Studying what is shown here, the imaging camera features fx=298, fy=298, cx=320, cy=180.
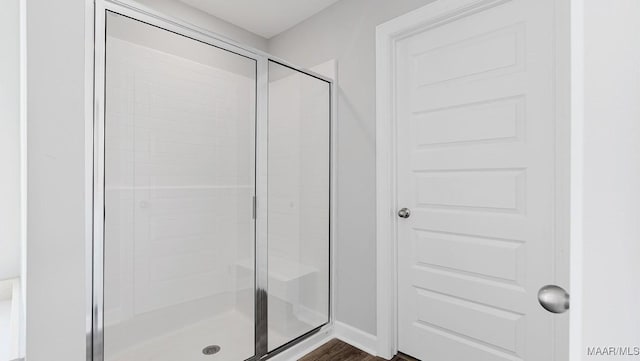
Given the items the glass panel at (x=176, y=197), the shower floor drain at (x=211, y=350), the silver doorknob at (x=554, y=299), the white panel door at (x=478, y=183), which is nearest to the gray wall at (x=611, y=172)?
the silver doorknob at (x=554, y=299)

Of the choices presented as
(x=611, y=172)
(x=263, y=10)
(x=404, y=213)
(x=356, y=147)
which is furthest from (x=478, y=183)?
(x=263, y=10)

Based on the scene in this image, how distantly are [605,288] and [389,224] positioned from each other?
1.63m

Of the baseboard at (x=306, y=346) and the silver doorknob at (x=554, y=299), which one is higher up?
the silver doorknob at (x=554, y=299)

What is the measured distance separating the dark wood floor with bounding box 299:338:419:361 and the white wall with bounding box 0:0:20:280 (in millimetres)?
1641

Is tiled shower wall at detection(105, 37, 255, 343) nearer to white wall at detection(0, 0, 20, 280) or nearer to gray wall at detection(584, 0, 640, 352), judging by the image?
white wall at detection(0, 0, 20, 280)

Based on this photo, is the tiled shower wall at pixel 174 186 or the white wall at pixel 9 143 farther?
the white wall at pixel 9 143

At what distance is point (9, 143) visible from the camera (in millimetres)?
1467

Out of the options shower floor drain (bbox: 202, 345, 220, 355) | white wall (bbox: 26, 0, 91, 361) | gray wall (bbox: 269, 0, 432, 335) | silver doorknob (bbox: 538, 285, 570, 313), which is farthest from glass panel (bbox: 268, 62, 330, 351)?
silver doorknob (bbox: 538, 285, 570, 313)

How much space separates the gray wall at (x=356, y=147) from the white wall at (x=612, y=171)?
167 centimetres

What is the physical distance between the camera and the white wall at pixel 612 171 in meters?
0.23

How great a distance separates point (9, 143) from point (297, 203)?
1.51 m

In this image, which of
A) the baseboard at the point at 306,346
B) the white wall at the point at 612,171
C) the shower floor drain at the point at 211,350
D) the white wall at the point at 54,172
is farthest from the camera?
the baseboard at the point at 306,346

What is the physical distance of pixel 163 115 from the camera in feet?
4.64

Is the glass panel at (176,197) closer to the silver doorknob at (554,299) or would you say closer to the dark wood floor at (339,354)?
the dark wood floor at (339,354)
